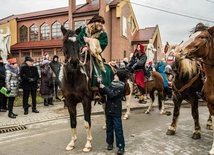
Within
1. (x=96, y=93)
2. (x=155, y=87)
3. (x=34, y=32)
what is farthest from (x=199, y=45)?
(x=34, y=32)

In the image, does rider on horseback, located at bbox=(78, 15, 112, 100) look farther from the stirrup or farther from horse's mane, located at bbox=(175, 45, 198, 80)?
horse's mane, located at bbox=(175, 45, 198, 80)

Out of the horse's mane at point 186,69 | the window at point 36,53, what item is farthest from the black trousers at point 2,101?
the window at point 36,53

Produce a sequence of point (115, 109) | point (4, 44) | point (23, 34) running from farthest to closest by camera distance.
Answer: point (23, 34) → point (4, 44) → point (115, 109)

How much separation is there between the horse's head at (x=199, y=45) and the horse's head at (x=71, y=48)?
7.00ft

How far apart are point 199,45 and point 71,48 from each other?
8.43ft

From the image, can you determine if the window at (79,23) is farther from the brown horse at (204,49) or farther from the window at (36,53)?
the brown horse at (204,49)

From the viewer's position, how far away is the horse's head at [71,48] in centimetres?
436

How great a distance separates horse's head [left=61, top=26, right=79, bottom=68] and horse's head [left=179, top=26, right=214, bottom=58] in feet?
7.00

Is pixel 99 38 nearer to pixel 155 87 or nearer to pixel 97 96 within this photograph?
pixel 97 96

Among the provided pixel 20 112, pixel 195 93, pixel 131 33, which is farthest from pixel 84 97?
pixel 131 33

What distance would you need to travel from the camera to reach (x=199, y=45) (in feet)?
13.7

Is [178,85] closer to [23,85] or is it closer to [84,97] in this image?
[84,97]

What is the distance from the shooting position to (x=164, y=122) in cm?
764

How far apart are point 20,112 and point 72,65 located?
5.67 meters
